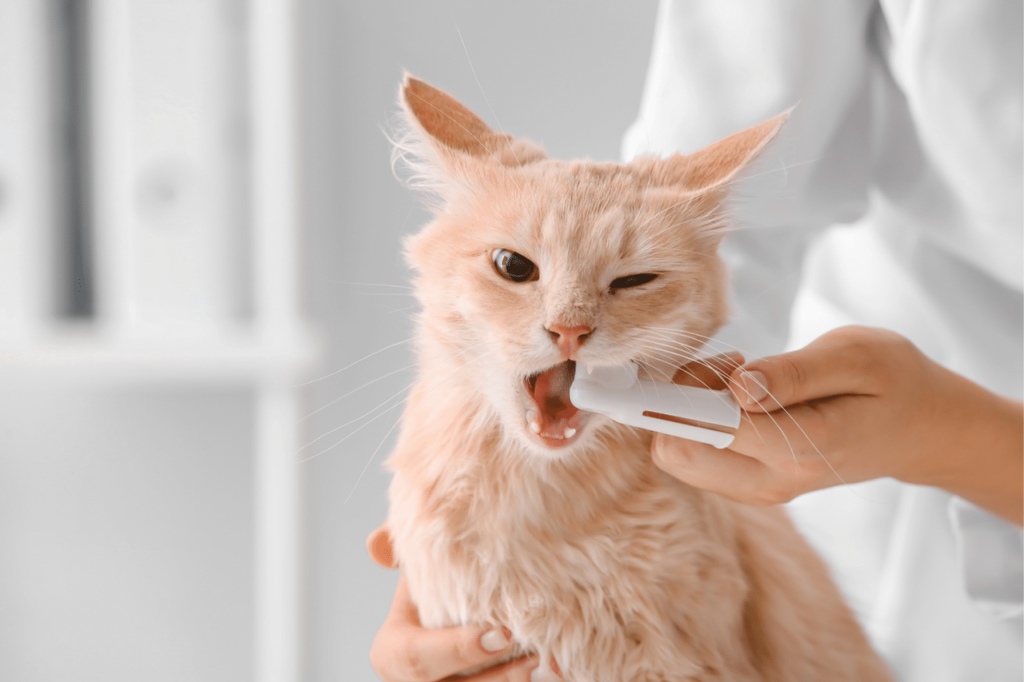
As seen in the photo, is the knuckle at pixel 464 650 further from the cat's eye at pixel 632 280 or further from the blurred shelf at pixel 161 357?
the blurred shelf at pixel 161 357

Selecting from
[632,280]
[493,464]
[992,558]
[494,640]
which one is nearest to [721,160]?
[632,280]

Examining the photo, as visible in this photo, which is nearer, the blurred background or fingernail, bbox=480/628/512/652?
fingernail, bbox=480/628/512/652

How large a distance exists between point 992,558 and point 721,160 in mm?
763

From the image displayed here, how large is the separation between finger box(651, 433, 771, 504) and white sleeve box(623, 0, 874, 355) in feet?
1.11

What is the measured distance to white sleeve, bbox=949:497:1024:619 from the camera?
0.99 meters

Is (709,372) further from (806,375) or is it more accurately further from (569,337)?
(569,337)

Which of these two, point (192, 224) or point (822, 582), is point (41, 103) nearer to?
point (192, 224)

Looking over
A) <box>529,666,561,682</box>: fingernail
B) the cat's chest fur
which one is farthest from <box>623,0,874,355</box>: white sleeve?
<box>529,666,561,682</box>: fingernail

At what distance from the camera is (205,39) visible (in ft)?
4.64

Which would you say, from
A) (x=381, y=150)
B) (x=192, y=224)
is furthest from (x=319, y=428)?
(x=381, y=150)

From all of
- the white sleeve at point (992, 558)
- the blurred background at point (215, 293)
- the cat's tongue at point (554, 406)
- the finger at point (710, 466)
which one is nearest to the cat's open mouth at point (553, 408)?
the cat's tongue at point (554, 406)

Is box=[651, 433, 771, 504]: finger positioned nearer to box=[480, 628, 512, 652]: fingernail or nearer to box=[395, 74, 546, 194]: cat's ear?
box=[480, 628, 512, 652]: fingernail

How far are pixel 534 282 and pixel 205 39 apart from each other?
1.17 m

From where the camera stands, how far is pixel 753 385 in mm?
645
